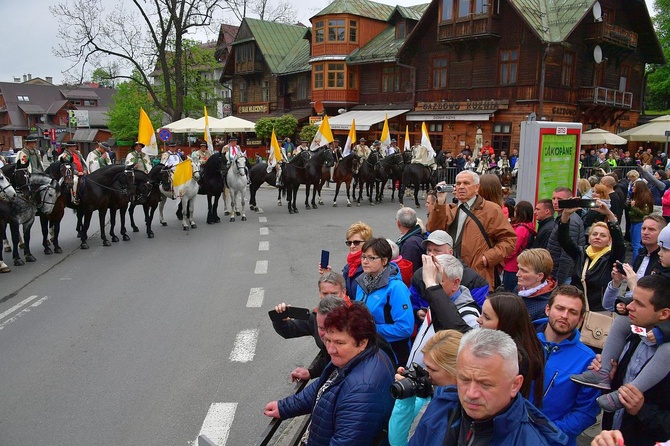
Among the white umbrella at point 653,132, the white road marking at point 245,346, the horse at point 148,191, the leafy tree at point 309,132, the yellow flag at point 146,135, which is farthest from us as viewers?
the leafy tree at point 309,132

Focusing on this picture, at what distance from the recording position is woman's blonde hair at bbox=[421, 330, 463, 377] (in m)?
2.80

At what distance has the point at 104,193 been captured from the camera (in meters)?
13.6

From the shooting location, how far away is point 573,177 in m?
9.52

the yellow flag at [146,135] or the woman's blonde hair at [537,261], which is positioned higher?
the yellow flag at [146,135]

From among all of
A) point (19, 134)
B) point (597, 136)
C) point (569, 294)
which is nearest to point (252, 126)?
point (597, 136)

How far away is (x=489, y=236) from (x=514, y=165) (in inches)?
842

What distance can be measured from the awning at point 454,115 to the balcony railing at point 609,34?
682 centimetres

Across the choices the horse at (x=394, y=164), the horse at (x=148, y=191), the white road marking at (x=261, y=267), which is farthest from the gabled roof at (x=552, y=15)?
the white road marking at (x=261, y=267)

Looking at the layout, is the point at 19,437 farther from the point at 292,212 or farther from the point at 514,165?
the point at 514,165

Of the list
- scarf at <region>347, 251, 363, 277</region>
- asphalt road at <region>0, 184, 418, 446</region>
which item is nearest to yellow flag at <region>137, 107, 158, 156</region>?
asphalt road at <region>0, 184, 418, 446</region>

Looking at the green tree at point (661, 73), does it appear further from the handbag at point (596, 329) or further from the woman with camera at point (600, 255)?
the handbag at point (596, 329)

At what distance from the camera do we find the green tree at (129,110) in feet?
180

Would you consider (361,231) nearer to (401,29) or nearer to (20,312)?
(20,312)

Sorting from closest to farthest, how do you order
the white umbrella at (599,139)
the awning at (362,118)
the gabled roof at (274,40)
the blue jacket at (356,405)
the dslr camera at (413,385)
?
the dslr camera at (413,385) → the blue jacket at (356,405) → the white umbrella at (599,139) → the awning at (362,118) → the gabled roof at (274,40)
